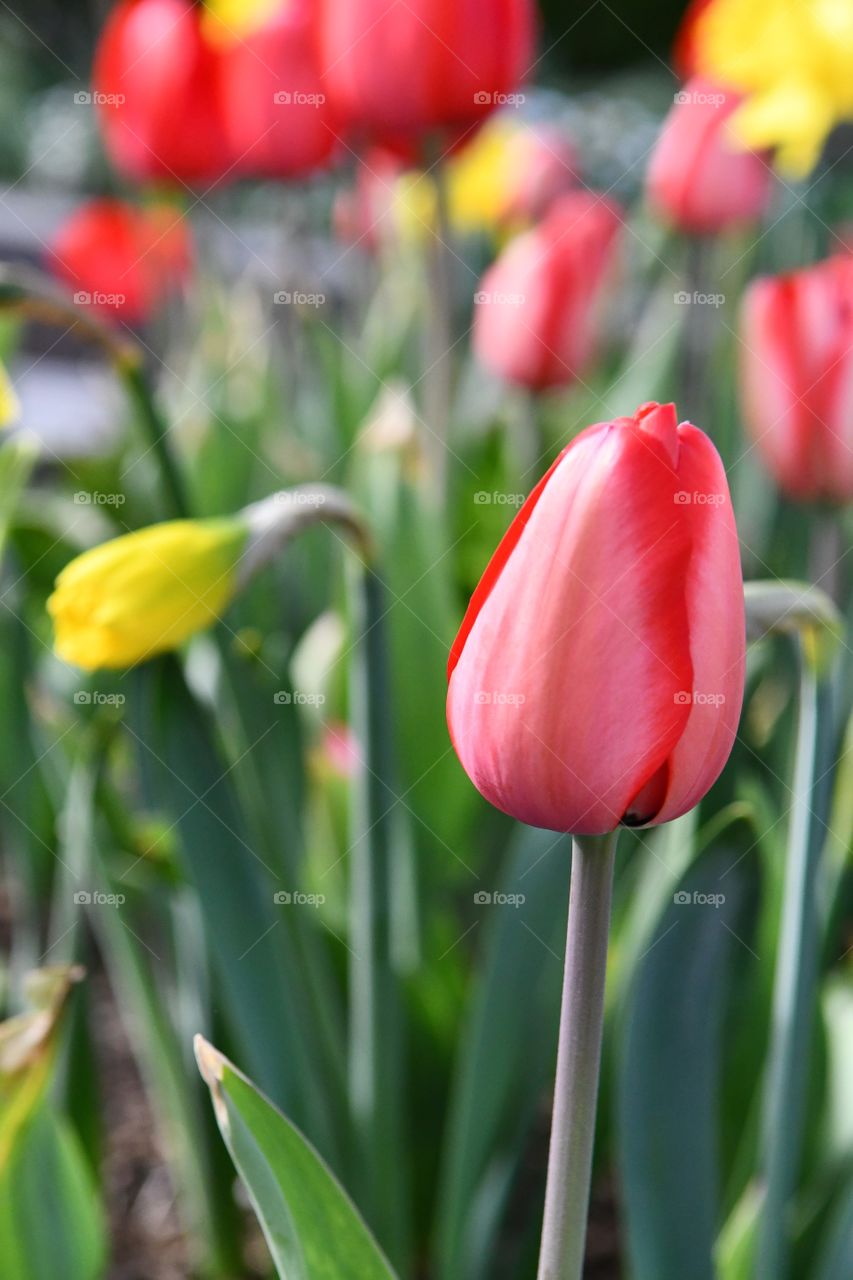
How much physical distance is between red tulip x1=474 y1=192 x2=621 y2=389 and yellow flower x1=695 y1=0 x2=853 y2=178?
155 mm

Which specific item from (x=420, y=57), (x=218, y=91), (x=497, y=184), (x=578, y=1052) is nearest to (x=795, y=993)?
(x=578, y=1052)

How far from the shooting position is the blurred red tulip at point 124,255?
1710mm

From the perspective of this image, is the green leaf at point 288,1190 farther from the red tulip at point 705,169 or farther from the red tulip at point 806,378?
the red tulip at point 705,169

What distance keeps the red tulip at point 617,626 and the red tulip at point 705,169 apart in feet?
2.92

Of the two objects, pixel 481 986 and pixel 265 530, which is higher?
pixel 265 530

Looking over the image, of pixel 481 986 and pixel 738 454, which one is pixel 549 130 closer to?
pixel 738 454

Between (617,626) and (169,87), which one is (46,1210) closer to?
(617,626)

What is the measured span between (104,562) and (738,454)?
2.68 ft

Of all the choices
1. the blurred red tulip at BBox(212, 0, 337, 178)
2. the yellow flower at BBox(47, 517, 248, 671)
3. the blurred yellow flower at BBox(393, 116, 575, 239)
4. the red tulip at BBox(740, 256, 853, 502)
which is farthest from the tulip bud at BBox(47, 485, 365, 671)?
the blurred yellow flower at BBox(393, 116, 575, 239)

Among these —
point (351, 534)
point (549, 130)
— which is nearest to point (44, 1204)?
point (351, 534)

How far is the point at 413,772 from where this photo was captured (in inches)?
35.3

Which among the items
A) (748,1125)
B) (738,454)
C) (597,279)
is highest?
(597,279)

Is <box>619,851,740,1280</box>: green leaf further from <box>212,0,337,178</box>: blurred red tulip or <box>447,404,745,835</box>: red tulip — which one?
<box>212,0,337,178</box>: blurred red tulip

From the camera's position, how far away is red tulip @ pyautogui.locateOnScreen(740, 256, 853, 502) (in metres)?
0.72
